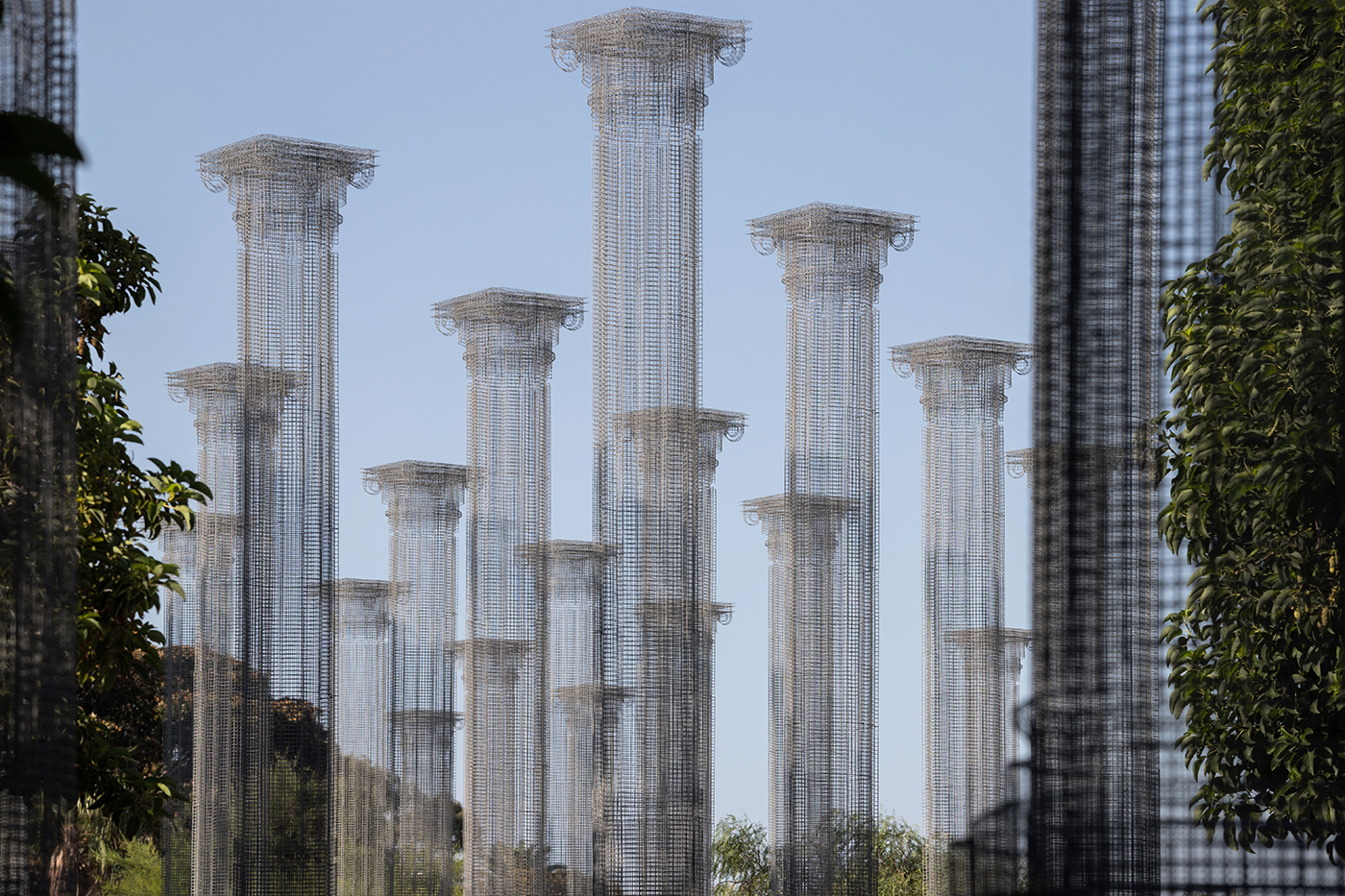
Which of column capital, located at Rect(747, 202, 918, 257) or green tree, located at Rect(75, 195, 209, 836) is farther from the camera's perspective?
column capital, located at Rect(747, 202, 918, 257)

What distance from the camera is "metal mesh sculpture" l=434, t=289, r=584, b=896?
15641 mm

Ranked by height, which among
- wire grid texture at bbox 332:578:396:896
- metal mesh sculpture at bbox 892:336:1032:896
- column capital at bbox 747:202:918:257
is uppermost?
column capital at bbox 747:202:918:257

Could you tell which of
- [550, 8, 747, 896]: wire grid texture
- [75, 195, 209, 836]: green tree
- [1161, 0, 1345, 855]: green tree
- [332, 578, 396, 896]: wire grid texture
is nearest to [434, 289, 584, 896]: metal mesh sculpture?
[332, 578, 396, 896]: wire grid texture

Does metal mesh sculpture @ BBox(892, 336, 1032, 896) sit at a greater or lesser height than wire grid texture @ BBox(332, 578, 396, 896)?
greater

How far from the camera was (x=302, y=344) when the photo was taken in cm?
1208

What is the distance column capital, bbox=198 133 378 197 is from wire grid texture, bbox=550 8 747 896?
2.04 metres

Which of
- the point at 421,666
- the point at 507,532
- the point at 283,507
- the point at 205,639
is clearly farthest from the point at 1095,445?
the point at 421,666

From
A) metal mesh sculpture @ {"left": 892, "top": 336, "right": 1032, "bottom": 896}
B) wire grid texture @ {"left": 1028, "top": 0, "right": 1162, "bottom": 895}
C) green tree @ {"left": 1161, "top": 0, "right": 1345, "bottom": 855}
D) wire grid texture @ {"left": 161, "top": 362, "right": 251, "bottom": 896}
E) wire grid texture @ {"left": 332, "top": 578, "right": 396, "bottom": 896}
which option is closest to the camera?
wire grid texture @ {"left": 1028, "top": 0, "right": 1162, "bottom": 895}

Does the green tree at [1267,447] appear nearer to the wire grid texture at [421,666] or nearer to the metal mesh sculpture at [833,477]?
the metal mesh sculpture at [833,477]

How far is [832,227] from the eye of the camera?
45.9ft

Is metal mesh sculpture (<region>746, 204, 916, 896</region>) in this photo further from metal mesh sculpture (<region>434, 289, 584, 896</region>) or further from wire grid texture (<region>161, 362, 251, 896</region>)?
wire grid texture (<region>161, 362, 251, 896</region>)

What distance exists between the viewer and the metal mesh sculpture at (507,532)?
1564 cm

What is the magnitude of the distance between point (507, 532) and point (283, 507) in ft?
12.3

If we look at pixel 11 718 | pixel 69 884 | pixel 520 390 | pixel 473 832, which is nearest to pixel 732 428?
pixel 520 390
